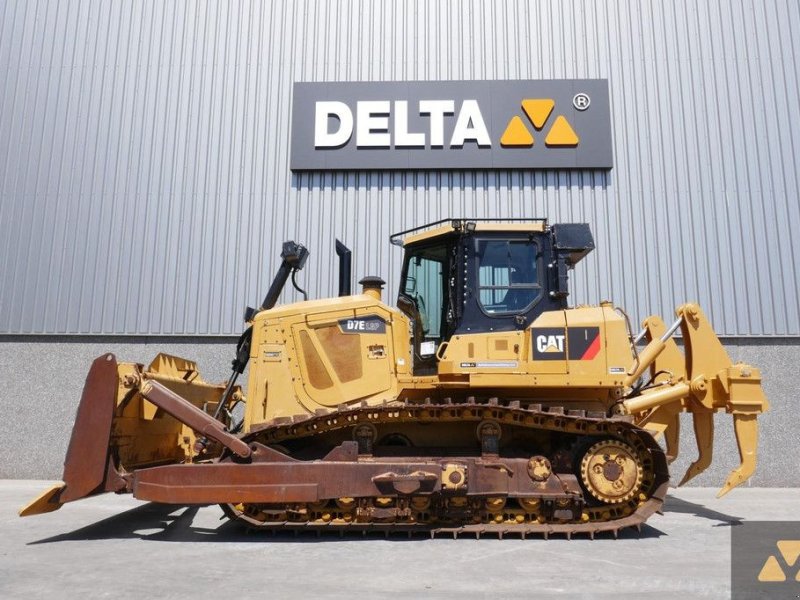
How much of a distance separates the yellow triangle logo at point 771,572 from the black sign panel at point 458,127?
8.03 m

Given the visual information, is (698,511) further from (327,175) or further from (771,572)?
(327,175)

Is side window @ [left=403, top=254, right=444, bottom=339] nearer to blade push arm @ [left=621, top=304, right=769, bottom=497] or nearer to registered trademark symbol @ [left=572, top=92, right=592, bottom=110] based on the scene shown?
blade push arm @ [left=621, top=304, right=769, bottom=497]

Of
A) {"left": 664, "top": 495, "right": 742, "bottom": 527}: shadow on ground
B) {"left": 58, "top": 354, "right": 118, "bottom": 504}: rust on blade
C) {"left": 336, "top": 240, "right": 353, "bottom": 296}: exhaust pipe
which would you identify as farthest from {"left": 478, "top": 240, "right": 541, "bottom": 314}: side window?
{"left": 58, "top": 354, "right": 118, "bottom": 504}: rust on blade

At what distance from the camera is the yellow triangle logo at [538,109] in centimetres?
1099

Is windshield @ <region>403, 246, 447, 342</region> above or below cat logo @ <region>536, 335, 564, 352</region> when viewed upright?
above

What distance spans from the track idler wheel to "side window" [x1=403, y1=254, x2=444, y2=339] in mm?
2101

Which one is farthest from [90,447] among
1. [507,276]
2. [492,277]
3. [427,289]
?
[507,276]

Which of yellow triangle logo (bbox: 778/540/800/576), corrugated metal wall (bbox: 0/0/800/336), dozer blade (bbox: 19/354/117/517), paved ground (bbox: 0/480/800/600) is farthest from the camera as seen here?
corrugated metal wall (bbox: 0/0/800/336)

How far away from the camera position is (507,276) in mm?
6156

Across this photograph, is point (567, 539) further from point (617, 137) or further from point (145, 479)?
point (617, 137)

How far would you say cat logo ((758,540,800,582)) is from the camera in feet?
13.5

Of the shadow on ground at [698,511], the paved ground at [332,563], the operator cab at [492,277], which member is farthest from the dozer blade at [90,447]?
the shadow on ground at [698,511]

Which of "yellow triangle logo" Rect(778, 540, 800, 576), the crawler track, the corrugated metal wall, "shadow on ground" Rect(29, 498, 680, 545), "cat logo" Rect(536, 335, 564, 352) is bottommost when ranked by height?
"shadow on ground" Rect(29, 498, 680, 545)

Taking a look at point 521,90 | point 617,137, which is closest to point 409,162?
point 521,90
